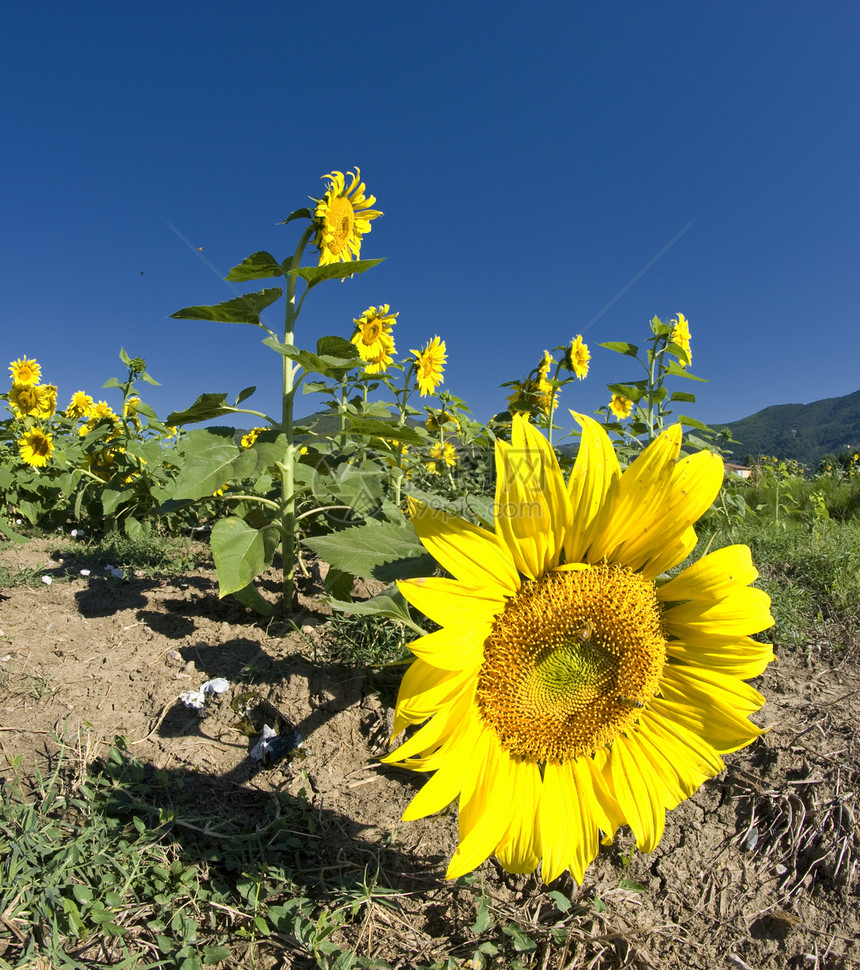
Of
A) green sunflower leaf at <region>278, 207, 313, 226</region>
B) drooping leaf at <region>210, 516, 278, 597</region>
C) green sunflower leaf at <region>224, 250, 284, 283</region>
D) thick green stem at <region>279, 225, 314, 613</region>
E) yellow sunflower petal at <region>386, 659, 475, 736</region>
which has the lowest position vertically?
yellow sunflower petal at <region>386, 659, 475, 736</region>

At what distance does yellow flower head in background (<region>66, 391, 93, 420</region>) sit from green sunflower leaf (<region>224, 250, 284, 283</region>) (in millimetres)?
7409

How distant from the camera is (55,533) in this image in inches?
242

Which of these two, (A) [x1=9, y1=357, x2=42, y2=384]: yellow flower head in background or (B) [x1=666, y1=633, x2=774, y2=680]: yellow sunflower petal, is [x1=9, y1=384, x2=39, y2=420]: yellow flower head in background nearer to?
(A) [x1=9, y1=357, x2=42, y2=384]: yellow flower head in background

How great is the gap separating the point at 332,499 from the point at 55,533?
5.03 meters

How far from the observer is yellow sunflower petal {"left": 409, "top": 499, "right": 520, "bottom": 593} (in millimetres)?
1119

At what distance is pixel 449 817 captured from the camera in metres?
1.74

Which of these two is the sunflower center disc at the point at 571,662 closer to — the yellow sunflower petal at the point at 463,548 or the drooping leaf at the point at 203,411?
the yellow sunflower petal at the point at 463,548

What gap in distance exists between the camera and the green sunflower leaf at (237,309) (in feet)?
7.57

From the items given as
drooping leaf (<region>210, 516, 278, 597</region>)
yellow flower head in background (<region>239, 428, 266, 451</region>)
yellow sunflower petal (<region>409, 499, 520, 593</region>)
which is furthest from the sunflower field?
yellow flower head in background (<region>239, 428, 266, 451</region>)

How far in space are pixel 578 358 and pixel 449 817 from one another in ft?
13.4

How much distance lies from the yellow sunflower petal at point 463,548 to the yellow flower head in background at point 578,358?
11.6 ft

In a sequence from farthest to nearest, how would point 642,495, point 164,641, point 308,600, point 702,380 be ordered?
1. point 702,380
2. point 308,600
3. point 164,641
4. point 642,495

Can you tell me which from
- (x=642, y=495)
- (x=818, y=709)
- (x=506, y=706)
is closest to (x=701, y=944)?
(x=506, y=706)

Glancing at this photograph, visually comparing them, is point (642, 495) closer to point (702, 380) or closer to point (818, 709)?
point (818, 709)
